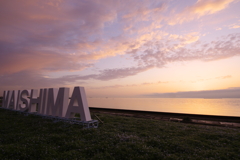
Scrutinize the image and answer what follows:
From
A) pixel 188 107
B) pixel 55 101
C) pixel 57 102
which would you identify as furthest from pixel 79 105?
pixel 188 107

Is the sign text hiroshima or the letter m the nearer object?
the sign text hiroshima

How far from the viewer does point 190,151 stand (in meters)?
7.14

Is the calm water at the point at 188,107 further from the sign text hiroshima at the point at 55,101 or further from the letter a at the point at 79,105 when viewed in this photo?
A: the sign text hiroshima at the point at 55,101

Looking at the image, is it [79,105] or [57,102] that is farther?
[57,102]

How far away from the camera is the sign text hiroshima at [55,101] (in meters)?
13.1

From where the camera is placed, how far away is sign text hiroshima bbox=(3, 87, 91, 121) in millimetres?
13117

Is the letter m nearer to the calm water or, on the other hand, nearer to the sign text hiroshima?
the sign text hiroshima

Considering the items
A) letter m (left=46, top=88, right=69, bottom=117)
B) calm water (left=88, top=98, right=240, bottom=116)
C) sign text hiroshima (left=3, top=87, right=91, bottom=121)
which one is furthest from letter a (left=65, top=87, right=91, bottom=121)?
calm water (left=88, top=98, right=240, bottom=116)

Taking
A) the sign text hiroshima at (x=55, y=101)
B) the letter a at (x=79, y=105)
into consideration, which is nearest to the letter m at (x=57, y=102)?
the sign text hiroshima at (x=55, y=101)

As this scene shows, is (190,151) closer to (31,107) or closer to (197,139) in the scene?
(197,139)

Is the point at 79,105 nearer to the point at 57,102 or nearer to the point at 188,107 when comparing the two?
the point at 57,102

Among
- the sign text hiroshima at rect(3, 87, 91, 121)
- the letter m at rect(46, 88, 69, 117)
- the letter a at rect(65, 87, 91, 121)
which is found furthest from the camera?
the letter m at rect(46, 88, 69, 117)

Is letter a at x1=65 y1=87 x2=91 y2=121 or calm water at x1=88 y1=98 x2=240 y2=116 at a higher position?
letter a at x1=65 y1=87 x2=91 y2=121

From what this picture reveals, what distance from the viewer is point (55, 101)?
1566cm
